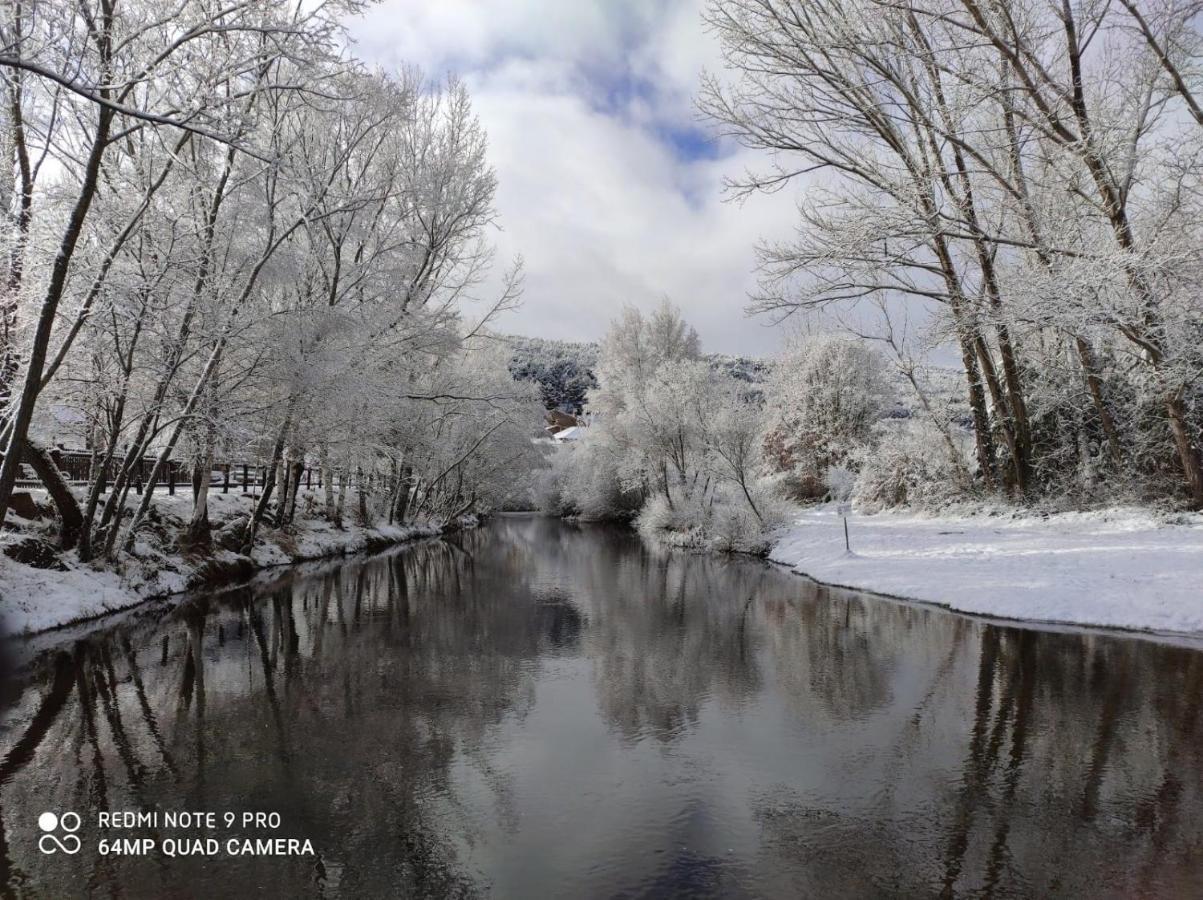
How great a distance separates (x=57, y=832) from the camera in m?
4.57

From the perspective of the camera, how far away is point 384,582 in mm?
17406

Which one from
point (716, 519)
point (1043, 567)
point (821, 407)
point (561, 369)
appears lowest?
point (1043, 567)

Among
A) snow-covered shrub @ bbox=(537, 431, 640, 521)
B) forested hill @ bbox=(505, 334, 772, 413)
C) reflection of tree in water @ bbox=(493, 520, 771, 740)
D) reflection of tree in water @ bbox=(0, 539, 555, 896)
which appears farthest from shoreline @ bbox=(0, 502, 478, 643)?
forested hill @ bbox=(505, 334, 772, 413)

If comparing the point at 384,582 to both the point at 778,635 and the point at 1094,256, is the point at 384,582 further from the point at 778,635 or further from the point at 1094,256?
the point at 1094,256

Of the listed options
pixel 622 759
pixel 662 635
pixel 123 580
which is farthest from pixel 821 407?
pixel 622 759

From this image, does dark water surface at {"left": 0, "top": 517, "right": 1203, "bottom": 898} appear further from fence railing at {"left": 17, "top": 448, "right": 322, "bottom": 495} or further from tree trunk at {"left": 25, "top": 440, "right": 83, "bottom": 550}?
fence railing at {"left": 17, "top": 448, "right": 322, "bottom": 495}

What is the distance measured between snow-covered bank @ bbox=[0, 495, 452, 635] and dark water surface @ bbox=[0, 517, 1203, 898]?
3.70ft

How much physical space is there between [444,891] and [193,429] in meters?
13.1

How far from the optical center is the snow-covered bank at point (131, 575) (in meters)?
10.8

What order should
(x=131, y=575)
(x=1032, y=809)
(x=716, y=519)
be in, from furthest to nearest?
1. (x=716, y=519)
2. (x=131, y=575)
3. (x=1032, y=809)

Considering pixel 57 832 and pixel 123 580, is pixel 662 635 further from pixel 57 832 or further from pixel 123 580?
pixel 123 580

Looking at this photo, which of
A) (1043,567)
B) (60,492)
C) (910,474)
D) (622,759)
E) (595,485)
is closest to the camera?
(622,759)

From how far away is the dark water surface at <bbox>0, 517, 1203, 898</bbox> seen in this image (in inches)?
161

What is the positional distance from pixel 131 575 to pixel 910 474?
23.8 metres
